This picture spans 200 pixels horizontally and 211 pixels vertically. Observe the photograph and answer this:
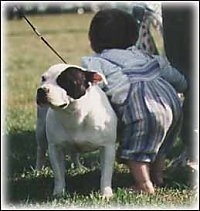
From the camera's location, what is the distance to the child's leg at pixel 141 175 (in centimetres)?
400

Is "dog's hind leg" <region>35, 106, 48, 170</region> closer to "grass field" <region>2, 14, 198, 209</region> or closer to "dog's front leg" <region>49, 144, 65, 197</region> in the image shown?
"grass field" <region>2, 14, 198, 209</region>

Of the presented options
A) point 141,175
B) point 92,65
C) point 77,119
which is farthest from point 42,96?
point 141,175

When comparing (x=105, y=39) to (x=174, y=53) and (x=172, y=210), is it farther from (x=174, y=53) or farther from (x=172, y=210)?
(x=172, y=210)

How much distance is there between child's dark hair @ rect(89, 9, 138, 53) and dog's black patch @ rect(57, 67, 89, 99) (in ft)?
1.68

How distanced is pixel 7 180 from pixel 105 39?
3.50 ft

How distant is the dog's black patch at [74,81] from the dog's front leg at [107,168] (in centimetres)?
37

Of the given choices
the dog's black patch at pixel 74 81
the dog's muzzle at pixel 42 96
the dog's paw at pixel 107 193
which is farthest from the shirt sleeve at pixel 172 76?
the dog's muzzle at pixel 42 96

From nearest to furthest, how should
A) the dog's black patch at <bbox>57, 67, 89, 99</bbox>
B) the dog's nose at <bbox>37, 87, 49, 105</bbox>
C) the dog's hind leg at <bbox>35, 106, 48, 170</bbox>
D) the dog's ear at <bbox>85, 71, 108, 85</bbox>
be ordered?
the dog's nose at <bbox>37, 87, 49, 105</bbox> < the dog's black patch at <bbox>57, 67, 89, 99</bbox> < the dog's ear at <bbox>85, 71, 108, 85</bbox> < the dog's hind leg at <bbox>35, 106, 48, 170</bbox>

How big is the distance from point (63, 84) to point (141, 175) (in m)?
0.76

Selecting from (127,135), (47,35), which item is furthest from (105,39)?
(47,35)

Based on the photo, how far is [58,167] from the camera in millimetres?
3984

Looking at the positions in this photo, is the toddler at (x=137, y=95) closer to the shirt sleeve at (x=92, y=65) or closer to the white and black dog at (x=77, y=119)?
the shirt sleeve at (x=92, y=65)


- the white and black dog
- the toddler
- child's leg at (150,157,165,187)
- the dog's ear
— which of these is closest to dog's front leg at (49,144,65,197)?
the white and black dog

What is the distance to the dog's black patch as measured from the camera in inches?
144
